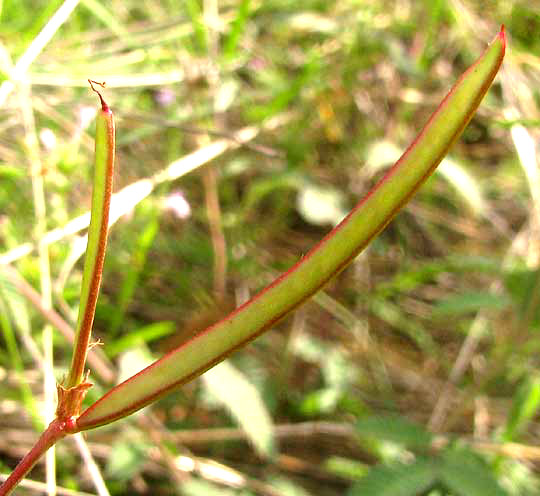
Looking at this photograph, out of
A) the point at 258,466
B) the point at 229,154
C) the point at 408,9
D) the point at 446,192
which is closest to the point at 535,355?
the point at 446,192

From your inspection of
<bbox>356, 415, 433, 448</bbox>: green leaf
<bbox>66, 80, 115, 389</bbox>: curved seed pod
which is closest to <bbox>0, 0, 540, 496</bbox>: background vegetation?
<bbox>356, 415, 433, 448</bbox>: green leaf

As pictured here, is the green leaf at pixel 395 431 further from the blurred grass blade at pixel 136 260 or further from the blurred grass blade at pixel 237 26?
the blurred grass blade at pixel 237 26

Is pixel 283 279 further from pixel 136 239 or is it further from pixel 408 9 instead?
pixel 408 9

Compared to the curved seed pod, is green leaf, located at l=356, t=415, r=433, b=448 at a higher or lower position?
higher

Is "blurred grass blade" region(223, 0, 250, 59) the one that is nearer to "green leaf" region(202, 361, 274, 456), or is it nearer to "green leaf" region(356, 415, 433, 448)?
"green leaf" region(202, 361, 274, 456)

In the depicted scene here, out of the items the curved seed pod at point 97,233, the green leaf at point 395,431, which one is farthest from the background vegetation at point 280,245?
the curved seed pod at point 97,233

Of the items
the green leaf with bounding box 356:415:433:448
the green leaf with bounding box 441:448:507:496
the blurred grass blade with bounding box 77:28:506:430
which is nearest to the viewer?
the blurred grass blade with bounding box 77:28:506:430

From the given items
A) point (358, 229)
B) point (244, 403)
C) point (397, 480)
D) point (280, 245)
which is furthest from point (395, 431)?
point (358, 229)

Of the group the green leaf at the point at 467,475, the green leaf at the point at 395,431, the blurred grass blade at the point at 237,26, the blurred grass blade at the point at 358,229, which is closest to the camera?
the blurred grass blade at the point at 358,229
